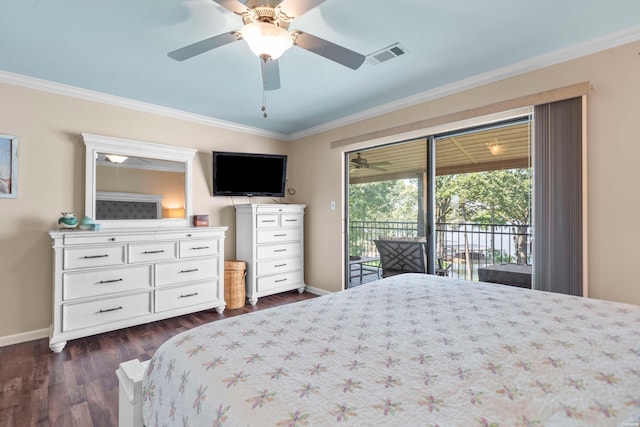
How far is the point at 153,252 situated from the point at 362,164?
2.54 meters

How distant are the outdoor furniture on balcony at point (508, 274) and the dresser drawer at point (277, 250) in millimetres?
2271

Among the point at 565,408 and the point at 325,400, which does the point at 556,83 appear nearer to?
the point at 565,408

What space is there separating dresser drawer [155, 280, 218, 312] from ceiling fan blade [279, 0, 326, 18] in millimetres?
2745

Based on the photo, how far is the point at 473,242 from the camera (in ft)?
9.90

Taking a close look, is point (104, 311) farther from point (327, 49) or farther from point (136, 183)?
point (327, 49)

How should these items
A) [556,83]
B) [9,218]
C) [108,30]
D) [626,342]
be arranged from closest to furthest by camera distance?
1. [626,342]
2. [108,30]
3. [556,83]
4. [9,218]

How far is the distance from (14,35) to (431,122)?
3.28 metres

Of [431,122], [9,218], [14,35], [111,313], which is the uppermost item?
[14,35]

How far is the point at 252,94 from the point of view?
314 centimetres

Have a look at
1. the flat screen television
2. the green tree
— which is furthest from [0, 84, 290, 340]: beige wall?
the green tree

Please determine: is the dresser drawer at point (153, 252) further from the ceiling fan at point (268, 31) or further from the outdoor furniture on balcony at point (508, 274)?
the outdoor furniture on balcony at point (508, 274)

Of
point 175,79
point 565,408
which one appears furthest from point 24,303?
point 565,408

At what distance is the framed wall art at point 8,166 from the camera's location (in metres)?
2.69

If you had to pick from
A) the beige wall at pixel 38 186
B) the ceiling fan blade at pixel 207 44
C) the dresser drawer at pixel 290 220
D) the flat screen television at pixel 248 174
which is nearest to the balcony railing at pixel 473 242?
the dresser drawer at pixel 290 220
